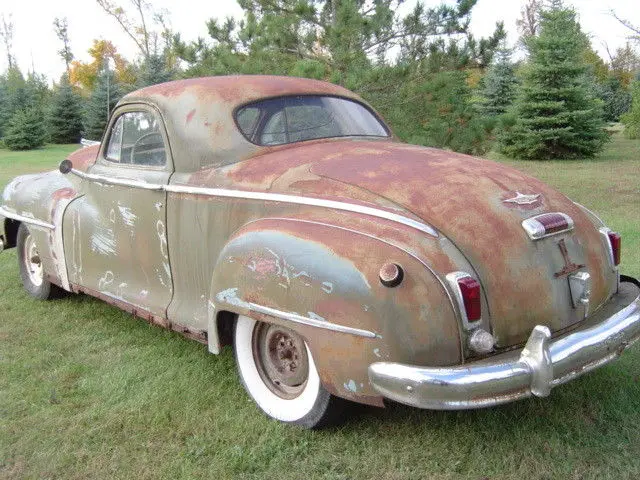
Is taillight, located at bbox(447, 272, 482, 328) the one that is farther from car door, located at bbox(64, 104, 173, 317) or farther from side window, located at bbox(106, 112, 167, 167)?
side window, located at bbox(106, 112, 167, 167)

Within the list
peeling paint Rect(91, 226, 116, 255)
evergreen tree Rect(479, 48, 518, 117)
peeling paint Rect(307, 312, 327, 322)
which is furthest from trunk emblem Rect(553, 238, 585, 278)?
evergreen tree Rect(479, 48, 518, 117)

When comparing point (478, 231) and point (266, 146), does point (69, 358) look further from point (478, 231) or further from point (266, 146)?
point (478, 231)

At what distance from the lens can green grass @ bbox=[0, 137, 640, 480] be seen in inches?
112

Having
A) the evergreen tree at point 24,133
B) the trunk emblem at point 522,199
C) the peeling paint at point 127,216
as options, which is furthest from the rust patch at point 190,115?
the evergreen tree at point 24,133

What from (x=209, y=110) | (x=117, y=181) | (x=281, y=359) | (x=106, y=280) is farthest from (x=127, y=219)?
(x=281, y=359)

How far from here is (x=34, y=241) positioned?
16.5 feet

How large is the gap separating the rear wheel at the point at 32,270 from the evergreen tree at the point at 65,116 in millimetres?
25221

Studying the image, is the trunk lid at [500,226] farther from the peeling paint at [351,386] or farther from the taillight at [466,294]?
the peeling paint at [351,386]

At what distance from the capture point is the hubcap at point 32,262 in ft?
17.6

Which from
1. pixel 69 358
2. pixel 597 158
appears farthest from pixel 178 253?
pixel 597 158

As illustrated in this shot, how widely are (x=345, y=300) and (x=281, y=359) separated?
0.72 meters

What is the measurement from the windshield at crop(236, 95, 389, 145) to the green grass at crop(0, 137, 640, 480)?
1372mm

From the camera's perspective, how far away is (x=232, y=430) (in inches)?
125

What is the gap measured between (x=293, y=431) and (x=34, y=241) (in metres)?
2.94
